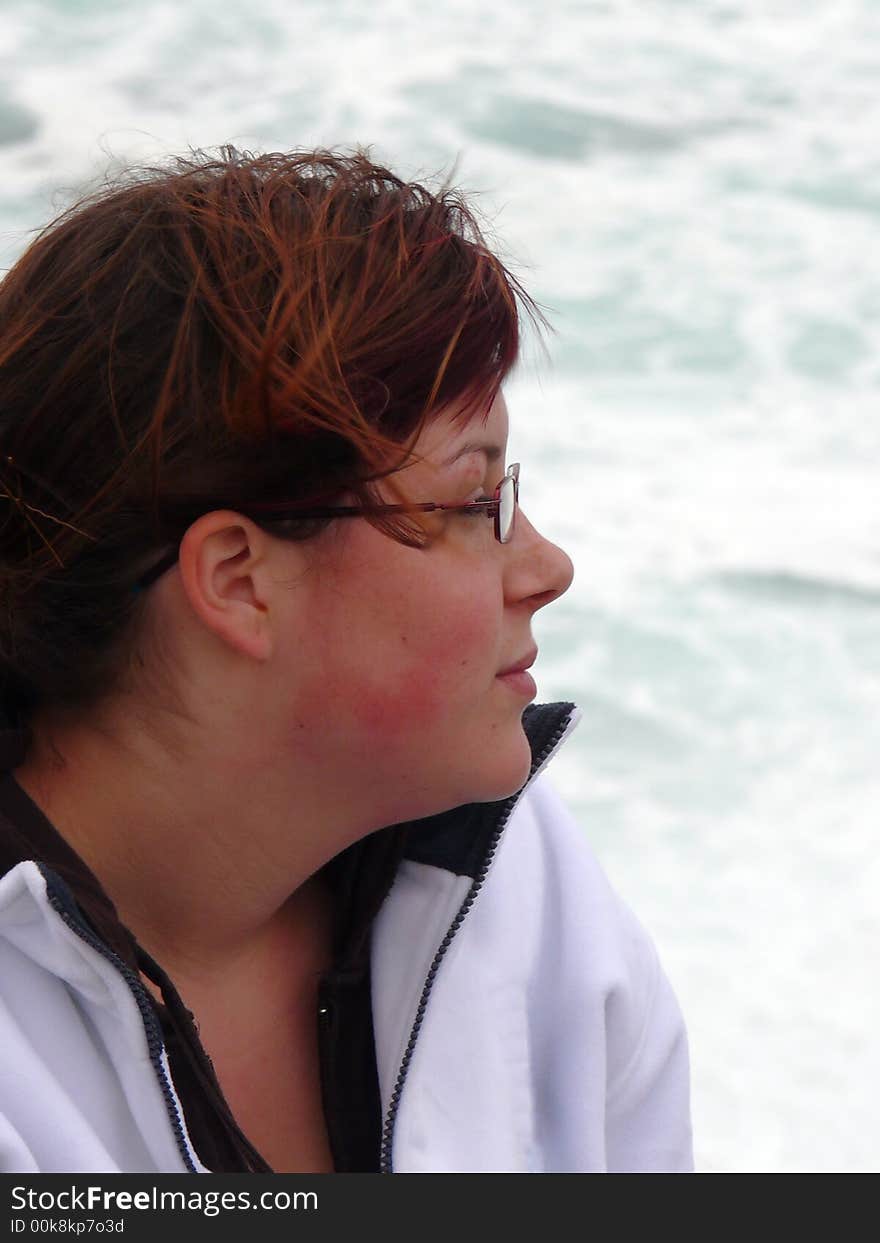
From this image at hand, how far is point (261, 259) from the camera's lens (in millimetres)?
1381

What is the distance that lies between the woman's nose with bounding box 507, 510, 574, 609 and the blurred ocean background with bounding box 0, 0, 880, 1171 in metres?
0.73

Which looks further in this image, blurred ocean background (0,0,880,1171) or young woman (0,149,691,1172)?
blurred ocean background (0,0,880,1171)

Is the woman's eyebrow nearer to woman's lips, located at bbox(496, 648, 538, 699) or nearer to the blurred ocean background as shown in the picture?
woman's lips, located at bbox(496, 648, 538, 699)

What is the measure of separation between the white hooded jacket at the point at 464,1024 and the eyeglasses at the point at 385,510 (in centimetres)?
25

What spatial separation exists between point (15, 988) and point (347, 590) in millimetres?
435

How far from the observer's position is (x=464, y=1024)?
1603 mm

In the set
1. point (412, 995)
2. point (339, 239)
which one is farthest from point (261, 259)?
point (412, 995)

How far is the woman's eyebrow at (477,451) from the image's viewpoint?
4.77 ft

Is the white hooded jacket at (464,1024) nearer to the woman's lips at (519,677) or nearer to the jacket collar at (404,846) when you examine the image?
the jacket collar at (404,846)

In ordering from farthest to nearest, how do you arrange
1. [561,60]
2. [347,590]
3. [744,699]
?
1. [561,60]
2. [744,699]
3. [347,590]

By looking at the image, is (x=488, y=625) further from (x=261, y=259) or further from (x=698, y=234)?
(x=698, y=234)

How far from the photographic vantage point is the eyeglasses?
1406mm

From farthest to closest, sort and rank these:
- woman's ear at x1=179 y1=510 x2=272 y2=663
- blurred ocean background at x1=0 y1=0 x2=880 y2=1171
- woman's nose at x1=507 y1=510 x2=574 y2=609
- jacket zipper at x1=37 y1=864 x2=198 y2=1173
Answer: blurred ocean background at x1=0 y1=0 x2=880 y2=1171 < woman's nose at x1=507 y1=510 x2=574 y2=609 < woman's ear at x1=179 y1=510 x2=272 y2=663 < jacket zipper at x1=37 y1=864 x2=198 y2=1173

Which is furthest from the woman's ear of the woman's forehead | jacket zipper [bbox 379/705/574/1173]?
jacket zipper [bbox 379/705/574/1173]
